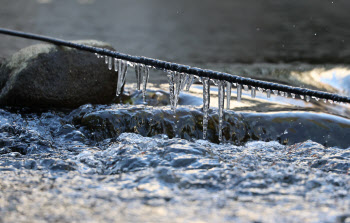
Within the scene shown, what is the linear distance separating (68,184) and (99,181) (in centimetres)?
17

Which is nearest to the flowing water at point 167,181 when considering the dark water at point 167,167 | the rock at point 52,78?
the dark water at point 167,167

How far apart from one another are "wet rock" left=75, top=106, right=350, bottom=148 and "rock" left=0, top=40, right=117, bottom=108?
0.90 meters

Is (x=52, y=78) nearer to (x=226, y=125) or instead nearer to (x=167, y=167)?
(x=226, y=125)

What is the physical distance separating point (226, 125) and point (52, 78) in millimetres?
2436

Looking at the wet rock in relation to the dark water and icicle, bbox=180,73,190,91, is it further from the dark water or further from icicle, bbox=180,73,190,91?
icicle, bbox=180,73,190,91

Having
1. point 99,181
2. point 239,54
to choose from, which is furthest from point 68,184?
point 239,54

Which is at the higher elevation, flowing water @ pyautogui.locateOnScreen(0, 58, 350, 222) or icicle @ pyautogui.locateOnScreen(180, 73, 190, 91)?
icicle @ pyautogui.locateOnScreen(180, 73, 190, 91)

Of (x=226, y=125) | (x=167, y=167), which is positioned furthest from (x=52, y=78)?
(x=167, y=167)

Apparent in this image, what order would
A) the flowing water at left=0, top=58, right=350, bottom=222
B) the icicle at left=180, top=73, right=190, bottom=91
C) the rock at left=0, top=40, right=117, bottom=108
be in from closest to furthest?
the flowing water at left=0, top=58, right=350, bottom=222, the icicle at left=180, top=73, right=190, bottom=91, the rock at left=0, top=40, right=117, bottom=108

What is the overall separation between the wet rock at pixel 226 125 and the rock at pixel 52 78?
0.90 metres

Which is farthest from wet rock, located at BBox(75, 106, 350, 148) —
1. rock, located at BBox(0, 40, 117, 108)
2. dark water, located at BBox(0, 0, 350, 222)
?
rock, located at BBox(0, 40, 117, 108)

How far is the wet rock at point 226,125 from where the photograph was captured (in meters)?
3.90

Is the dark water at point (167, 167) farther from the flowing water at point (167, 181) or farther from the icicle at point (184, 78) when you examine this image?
the icicle at point (184, 78)

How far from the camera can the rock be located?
456 centimetres
